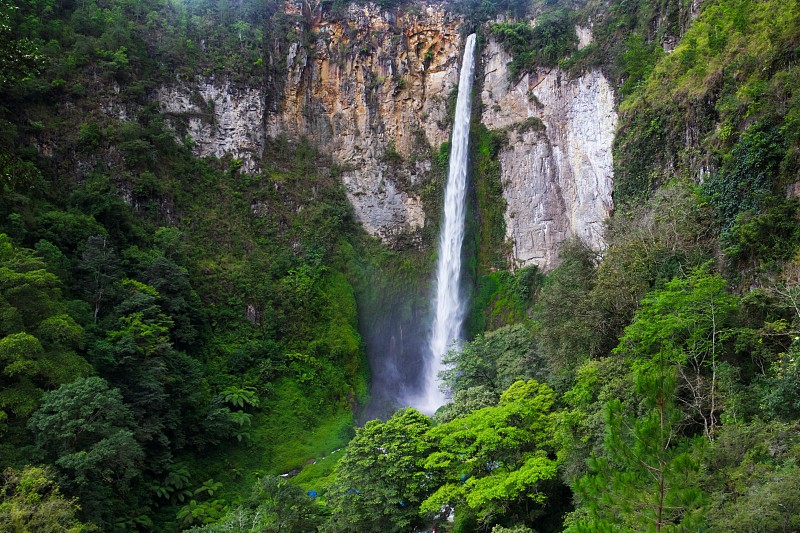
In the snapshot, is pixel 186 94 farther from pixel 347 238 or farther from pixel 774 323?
pixel 774 323

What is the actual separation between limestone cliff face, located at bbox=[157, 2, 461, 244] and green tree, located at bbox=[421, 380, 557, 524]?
21.0m

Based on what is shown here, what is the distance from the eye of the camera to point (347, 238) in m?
33.9

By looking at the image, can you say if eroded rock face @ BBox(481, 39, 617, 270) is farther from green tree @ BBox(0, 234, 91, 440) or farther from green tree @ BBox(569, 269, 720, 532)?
green tree @ BBox(0, 234, 91, 440)

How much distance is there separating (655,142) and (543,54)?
44.5 ft

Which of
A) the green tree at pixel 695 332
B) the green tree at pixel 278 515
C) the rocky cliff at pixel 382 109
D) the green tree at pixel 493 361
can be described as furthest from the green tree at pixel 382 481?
the rocky cliff at pixel 382 109

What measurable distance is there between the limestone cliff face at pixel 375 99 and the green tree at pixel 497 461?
21.0 metres

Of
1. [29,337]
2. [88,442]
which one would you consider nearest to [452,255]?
[88,442]

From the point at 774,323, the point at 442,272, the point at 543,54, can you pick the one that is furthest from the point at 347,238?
the point at 774,323

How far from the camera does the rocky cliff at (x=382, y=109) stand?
31531mm

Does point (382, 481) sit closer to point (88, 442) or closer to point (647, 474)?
point (647, 474)

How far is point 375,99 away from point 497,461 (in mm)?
27292

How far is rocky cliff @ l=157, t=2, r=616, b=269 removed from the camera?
31531mm

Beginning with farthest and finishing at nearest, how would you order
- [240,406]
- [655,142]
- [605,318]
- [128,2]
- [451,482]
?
[128,2]
[240,406]
[655,142]
[605,318]
[451,482]

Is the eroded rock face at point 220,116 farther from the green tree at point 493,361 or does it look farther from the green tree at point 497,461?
the green tree at point 497,461
